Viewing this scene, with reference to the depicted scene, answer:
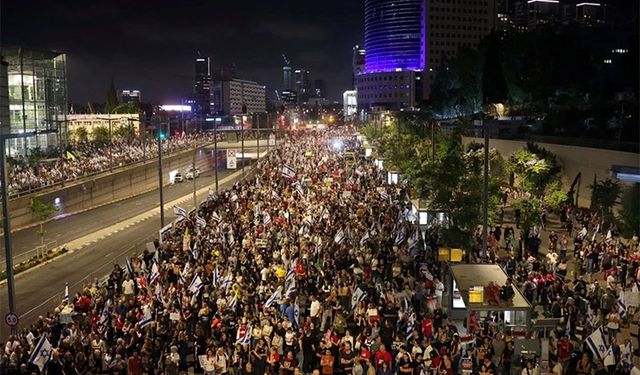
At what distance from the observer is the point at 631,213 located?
26.8 meters

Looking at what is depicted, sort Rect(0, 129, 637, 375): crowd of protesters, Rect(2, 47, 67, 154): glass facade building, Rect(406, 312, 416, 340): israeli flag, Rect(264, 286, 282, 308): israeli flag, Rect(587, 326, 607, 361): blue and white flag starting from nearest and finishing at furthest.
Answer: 1. Rect(587, 326, 607, 361): blue and white flag
2. Rect(0, 129, 637, 375): crowd of protesters
3. Rect(406, 312, 416, 340): israeli flag
4. Rect(264, 286, 282, 308): israeli flag
5. Rect(2, 47, 67, 154): glass facade building

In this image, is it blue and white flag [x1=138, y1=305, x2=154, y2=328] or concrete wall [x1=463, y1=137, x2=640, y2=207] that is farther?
concrete wall [x1=463, y1=137, x2=640, y2=207]

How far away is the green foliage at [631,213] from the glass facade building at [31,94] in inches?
2782

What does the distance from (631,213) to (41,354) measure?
872 inches

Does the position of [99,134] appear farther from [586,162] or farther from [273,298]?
[273,298]

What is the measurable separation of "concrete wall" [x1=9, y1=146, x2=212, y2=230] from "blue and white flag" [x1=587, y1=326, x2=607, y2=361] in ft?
133

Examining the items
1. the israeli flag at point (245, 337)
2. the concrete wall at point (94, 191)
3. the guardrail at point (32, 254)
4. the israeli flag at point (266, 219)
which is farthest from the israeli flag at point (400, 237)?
the concrete wall at point (94, 191)

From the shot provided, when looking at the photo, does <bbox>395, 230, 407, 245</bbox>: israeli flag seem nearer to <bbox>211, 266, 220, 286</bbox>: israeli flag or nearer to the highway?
<bbox>211, 266, 220, 286</bbox>: israeli flag

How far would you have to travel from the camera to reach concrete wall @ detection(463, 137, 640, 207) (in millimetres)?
35812

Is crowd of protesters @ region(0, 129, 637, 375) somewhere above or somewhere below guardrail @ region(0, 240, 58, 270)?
above

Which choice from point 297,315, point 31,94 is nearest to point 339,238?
point 297,315

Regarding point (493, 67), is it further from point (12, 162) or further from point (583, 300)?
point (583, 300)

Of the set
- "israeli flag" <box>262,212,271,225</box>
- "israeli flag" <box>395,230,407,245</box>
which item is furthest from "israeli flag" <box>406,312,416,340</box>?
"israeli flag" <box>262,212,271,225</box>

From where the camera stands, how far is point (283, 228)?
3064 centimetres
